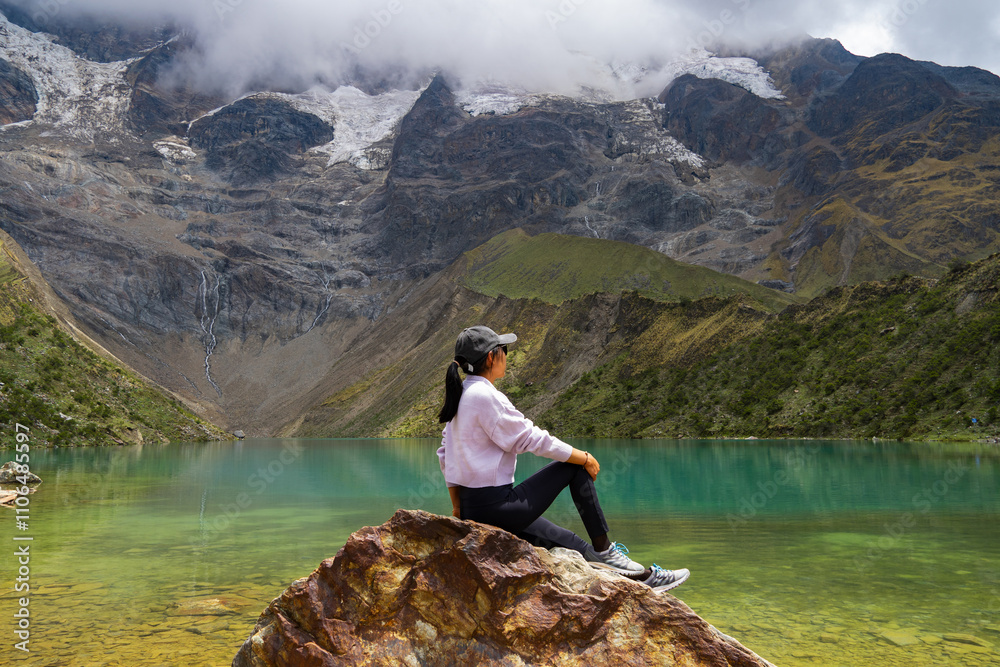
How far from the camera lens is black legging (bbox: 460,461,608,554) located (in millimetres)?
6223

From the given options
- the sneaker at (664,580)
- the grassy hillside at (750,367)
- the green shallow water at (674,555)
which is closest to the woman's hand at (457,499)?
the sneaker at (664,580)

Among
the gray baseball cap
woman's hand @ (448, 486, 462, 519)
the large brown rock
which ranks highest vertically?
the gray baseball cap

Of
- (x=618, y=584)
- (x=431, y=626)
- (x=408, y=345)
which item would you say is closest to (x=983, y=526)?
(x=618, y=584)

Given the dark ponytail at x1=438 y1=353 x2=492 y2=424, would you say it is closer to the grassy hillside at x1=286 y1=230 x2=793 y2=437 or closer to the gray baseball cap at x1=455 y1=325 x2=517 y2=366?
the gray baseball cap at x1=455 y1=325 x2=517 y2=366

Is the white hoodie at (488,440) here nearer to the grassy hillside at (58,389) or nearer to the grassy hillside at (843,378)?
the grassy hillside at (843,378)

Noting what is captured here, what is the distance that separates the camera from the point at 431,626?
5.52m

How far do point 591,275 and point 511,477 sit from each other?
442 ft

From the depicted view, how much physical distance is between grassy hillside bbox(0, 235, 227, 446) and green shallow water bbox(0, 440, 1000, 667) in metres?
35.5

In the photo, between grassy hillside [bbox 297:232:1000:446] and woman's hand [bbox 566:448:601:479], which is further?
grassy hillside [bbox 297:232:1000:446]

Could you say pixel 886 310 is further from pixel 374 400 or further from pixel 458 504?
pixel 374 400

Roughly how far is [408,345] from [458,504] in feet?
504

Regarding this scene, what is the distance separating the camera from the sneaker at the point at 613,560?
6156 mm

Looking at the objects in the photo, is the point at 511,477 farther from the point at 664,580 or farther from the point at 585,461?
the point at 664,580

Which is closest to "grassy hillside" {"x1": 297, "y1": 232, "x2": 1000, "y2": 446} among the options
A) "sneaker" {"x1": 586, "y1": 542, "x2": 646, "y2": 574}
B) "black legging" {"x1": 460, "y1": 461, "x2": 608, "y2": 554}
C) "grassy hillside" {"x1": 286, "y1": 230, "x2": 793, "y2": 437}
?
"grassy hillside" {"x1": 286, "y1": 230, "x2": 793, "y2": 437}
